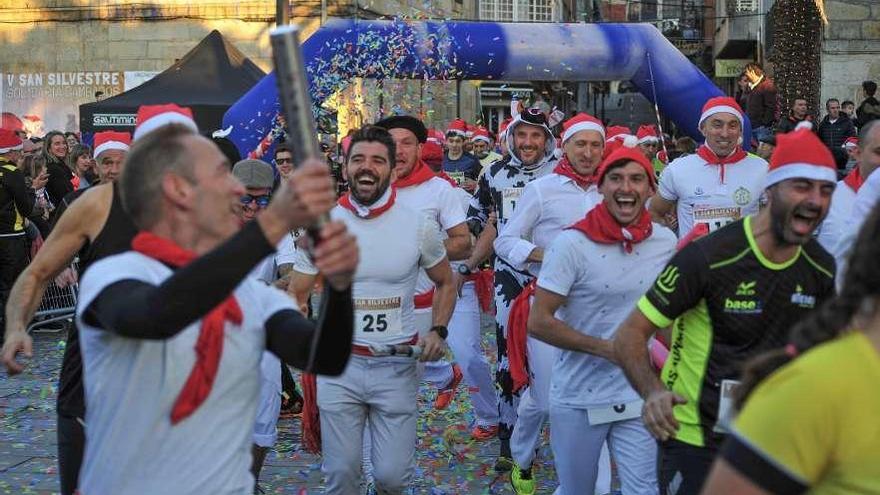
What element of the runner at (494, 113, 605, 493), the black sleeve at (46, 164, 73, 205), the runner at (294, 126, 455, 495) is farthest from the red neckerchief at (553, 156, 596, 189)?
the black sleeve at (46, 164, 73, 205)

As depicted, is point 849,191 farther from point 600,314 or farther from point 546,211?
point 600,314

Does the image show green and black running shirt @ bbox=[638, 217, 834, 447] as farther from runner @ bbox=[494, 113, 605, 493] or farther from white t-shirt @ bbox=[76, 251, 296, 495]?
runner @ bbox=[494, 113, 605, 493]

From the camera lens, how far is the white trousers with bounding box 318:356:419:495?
18.4 ft

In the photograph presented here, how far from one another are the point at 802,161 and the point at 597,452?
187 centimetres

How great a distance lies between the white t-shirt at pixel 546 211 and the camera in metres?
7.28

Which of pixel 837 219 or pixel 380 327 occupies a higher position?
pixel 837 219

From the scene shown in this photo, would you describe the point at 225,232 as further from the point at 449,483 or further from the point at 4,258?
the point at 4,258

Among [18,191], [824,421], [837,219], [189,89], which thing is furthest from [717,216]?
Answer: [189,89]

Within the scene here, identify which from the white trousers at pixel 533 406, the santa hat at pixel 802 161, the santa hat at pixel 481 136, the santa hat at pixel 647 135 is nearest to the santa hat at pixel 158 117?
the santa hat at pixel 802 161

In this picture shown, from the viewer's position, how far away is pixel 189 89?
60.8 ft

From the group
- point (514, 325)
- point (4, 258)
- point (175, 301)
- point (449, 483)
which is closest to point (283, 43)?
point (175, 301)

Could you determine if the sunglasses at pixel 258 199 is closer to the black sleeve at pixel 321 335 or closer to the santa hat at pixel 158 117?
the santa hat at pixel 158 117

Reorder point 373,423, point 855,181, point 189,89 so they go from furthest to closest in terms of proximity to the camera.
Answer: point 189,89
point 855,181
point 373,423

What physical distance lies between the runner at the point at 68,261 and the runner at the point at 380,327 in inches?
51.1
